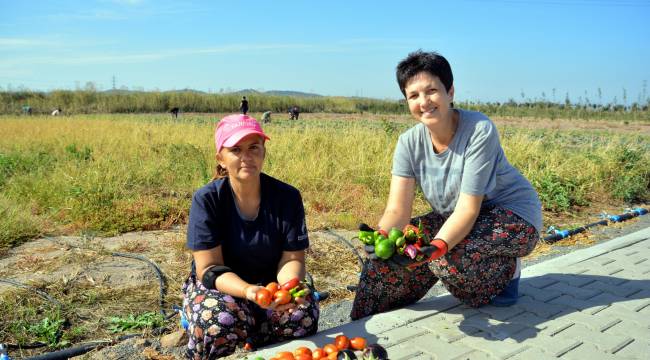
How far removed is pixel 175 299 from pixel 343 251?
1.61m

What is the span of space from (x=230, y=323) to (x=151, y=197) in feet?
12.5

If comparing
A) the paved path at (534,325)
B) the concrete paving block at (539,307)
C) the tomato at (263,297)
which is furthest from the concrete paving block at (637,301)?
the tomato at (263,297)

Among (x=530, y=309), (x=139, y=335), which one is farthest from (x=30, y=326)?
(x=530, y=309)

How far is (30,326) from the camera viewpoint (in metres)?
3.21

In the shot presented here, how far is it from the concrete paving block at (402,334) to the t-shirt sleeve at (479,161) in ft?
2.54

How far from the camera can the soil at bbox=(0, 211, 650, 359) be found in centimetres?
352

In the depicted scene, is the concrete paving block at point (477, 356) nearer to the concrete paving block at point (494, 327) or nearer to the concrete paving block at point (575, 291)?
the concrete paving block at point (494, 327)

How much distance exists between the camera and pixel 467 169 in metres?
2.89

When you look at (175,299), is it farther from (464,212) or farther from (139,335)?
(464,212)

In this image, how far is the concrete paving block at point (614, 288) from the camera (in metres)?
3.46

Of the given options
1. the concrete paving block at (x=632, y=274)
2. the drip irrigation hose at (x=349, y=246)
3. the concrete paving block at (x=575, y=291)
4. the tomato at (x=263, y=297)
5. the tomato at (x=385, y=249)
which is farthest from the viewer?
the drip irrigation hose at (x=349, y=246)

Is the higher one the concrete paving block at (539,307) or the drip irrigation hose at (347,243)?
the concrete paving block at (539,307)

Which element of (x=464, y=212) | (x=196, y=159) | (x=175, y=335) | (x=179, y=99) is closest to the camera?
(x=464, y=212)

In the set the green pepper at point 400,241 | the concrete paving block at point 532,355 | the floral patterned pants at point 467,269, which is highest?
the green pepper at point 400,241
